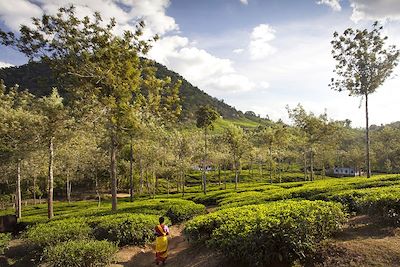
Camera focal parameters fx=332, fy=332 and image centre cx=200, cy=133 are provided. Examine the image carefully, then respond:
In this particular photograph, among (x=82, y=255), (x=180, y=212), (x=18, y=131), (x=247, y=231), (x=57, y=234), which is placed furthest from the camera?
(x=18, y=131)

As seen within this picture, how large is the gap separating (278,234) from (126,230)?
942 centimetres

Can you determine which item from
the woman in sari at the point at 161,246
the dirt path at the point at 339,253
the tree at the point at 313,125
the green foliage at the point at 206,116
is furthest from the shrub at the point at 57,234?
the tree at the point at 313,125

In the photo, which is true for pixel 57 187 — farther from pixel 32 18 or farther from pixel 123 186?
pixel 32 18

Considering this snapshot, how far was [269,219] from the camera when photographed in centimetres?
952

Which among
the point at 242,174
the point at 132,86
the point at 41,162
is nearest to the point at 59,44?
the point at 132,86

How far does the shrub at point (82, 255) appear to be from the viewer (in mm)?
11930

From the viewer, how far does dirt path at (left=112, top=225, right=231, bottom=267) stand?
38.3ft

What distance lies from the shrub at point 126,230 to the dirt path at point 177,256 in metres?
0.46

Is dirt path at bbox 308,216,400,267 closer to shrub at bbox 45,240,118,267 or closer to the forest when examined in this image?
the forest

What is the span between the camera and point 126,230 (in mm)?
16297

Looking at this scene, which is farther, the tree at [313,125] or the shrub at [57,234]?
the tree at [313,125]

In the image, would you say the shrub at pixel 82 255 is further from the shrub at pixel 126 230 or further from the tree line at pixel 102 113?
the tree line at pixel 102 113

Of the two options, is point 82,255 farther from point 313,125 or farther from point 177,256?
point 313,125

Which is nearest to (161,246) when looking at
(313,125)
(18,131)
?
(18,131)
